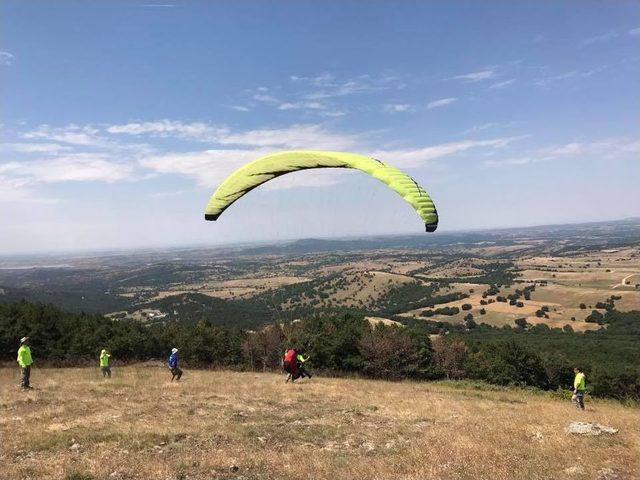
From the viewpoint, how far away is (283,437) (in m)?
12.4

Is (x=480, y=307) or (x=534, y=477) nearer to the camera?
(x=534, y=477)

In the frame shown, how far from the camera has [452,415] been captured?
52.4 feet

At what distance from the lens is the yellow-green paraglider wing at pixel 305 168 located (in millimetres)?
10320

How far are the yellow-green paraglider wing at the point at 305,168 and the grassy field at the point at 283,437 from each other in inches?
232

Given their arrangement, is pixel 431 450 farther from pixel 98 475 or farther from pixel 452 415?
pixel 98 475

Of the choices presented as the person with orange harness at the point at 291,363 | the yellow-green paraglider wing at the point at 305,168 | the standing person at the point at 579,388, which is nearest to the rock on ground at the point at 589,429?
the standing person at the point at 579,388

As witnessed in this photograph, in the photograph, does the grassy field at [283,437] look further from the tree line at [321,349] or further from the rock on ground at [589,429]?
the tree line at [321,349]

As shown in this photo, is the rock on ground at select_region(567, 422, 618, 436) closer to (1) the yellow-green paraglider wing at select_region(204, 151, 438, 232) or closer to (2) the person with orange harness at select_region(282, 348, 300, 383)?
(1) the yellow-green paraglider wing at select_region(204, 151, 438, 232)

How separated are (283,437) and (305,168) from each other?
753cm

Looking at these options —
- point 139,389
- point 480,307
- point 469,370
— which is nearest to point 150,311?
point 480,307

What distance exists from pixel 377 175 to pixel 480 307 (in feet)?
399

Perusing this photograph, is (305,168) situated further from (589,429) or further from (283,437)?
(589,429)

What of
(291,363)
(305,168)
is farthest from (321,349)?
(305,168)

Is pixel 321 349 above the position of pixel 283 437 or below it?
below
